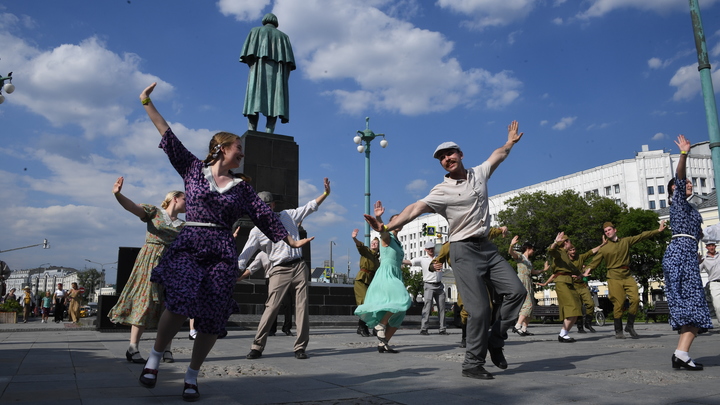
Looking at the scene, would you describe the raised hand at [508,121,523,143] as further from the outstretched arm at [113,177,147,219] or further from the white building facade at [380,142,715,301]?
the white building facade at [380,142,715,301]

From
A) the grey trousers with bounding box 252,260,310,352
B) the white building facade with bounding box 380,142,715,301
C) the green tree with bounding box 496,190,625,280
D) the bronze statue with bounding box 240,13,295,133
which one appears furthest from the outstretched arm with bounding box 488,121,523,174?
the white building facade with bounding box 380,142,715,301

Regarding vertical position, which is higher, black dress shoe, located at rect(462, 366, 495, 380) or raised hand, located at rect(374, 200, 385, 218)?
raised hand, located at rect(374, 200, 385, 218)

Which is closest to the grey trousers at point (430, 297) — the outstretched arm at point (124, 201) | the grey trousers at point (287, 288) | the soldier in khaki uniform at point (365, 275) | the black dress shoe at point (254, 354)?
the soldier in khaki uniform at point (365, 275)

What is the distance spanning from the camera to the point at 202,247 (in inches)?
152

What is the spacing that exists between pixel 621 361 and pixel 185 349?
5130 millimetres

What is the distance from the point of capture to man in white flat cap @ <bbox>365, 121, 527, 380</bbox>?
4.82m

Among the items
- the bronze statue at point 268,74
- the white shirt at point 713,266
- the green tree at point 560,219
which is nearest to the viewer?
the white shirt at point 713,266

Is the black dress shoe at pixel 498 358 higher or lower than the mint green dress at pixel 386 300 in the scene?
lower

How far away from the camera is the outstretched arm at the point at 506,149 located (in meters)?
5.40

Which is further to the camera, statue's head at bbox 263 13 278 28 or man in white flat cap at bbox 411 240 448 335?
statue's head at bbox 263 13 278 28

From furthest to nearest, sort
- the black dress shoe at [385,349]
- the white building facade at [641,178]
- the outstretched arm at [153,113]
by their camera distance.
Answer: the white building facade at [641,178]
the black dress shoe at [385,349]
the outstretched arm at [153,113]

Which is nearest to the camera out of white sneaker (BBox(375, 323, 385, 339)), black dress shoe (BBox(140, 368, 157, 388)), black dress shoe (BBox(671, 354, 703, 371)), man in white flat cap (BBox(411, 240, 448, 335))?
black dress shoe (BBox(140, 368, 157, 388))

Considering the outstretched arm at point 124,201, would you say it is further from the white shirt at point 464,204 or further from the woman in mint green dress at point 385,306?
the woman in mint green dress at point 385,306

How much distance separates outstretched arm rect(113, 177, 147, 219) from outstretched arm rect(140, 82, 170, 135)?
829 mm
